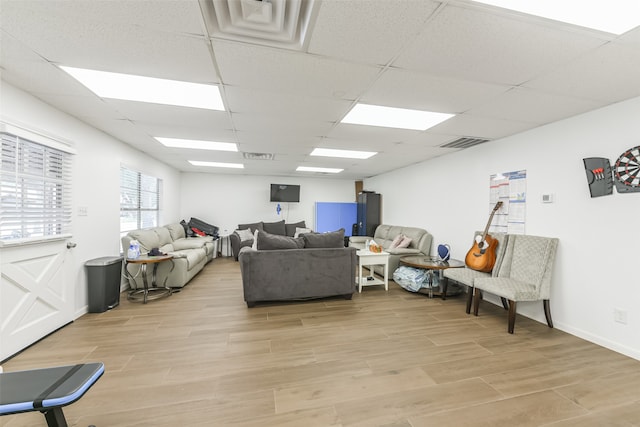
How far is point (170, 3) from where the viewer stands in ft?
4.19

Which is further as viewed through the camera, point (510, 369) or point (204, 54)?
point (510, 369)

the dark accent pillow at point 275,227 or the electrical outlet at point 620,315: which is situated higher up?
the dark accent pillow at point 275,227

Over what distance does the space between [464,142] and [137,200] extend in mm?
5761

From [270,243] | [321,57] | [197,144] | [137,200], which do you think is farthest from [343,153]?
[137,200]

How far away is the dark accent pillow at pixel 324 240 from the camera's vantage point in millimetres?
3584

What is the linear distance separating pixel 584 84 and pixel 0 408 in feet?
13.7

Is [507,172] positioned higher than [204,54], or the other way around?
[204,54]

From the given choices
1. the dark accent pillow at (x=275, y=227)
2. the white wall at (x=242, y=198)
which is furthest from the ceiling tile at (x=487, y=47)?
the white wall at (x=242, y=198)

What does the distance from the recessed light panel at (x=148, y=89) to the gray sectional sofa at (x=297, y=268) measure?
5.85 feet

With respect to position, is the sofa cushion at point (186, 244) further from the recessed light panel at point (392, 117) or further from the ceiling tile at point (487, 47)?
the ceiling tile at point (487, 47)

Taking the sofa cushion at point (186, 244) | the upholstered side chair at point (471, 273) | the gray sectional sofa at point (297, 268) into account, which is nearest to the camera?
the upholstered side chair at point (471, 273)

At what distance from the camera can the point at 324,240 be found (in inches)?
142

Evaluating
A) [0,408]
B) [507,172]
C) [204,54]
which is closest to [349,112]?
[204,54]

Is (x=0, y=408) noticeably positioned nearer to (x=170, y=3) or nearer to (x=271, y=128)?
(x=170, y=3)
